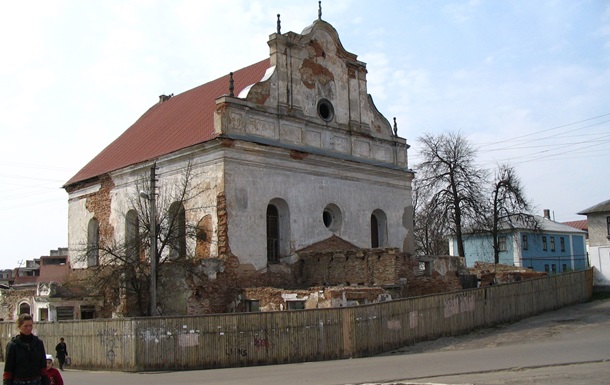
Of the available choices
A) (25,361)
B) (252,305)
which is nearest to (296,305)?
(252,305)

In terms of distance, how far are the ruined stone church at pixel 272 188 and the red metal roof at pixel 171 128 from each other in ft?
0.45

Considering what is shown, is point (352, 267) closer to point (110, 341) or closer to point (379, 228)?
point (379, 228)

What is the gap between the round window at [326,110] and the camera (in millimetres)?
30847

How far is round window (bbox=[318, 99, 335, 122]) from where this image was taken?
101 ft

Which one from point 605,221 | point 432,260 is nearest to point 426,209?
point 605,221

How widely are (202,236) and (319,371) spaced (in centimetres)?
1168

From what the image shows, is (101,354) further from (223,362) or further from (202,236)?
(202,236)

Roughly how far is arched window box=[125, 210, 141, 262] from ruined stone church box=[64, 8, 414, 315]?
105 mm

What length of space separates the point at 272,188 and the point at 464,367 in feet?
47.4

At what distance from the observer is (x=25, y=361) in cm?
789

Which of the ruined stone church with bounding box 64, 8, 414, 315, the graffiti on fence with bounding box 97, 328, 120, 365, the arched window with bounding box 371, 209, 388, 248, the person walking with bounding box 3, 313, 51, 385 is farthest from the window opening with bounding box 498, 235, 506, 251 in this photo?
the person walking with bounding box 3, 313, 51, 385

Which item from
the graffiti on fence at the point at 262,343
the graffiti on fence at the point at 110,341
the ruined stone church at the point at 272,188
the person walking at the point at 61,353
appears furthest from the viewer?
the ruined stone church at the point at 272,188

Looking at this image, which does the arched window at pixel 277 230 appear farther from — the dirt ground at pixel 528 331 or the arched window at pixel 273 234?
the dirt ground at pixel 528 331

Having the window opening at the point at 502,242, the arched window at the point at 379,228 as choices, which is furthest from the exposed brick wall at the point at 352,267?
the window opening at the point at 502,242
